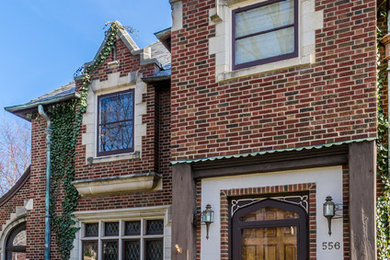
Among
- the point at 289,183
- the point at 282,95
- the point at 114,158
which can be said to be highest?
the point at 282,95

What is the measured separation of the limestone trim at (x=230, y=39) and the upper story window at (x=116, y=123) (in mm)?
3579

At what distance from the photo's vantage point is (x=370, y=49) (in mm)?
8117

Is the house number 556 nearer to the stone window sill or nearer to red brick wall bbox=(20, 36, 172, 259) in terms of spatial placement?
red brick wall bbox=(20, 36, 172, 259)

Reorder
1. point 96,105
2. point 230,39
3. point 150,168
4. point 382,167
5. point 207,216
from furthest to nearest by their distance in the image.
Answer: point 96,105
point 150,168
point 230,39
point 207,216
point 382,167

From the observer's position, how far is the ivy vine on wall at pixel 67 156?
12.7m

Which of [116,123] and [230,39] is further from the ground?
[230,39]

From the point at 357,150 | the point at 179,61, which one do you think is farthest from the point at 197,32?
the point at 357,150

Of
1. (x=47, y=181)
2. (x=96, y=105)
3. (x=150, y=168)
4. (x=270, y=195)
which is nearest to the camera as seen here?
(x=270, y=195)

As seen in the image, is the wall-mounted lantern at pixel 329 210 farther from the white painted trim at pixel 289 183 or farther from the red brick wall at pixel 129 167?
the red brick wall at pixel 129 167

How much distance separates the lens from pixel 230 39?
9414 millimetres

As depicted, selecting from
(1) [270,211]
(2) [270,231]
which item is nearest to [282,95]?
(1) [270,211]

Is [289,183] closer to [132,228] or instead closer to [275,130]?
[275,130]

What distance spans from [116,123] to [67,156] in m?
1.54

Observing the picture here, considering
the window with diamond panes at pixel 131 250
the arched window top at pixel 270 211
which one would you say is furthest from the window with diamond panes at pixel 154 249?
the arched window top at pixel 270 211
